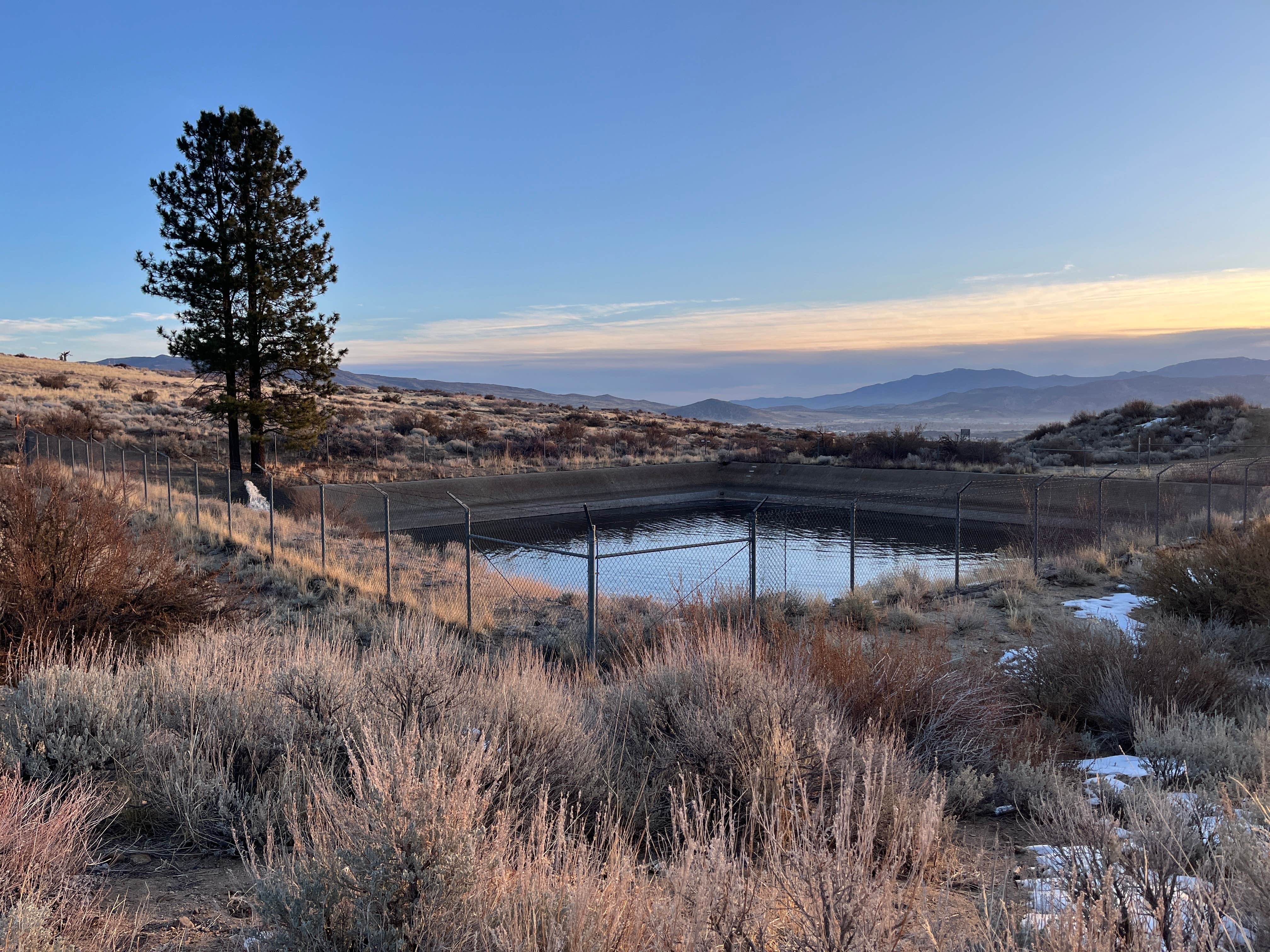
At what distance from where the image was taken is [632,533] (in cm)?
3070

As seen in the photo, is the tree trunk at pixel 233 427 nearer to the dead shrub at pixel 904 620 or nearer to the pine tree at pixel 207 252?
the pine tree at pixel 207 252

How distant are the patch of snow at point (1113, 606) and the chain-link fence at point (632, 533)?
237 centimetres

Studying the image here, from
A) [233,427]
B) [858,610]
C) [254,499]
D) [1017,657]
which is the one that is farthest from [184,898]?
[233,427]

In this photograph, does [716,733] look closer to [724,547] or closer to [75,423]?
[724,547]

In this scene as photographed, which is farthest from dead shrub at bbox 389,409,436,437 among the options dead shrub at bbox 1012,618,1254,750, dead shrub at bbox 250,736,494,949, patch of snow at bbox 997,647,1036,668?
dead shrub at bbox 250,736,494,949

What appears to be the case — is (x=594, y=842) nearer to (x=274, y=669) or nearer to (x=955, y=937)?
(x=955, y=937)

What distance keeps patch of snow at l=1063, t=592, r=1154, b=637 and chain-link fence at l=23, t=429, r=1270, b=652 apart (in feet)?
7.78

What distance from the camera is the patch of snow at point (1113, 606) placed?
39.9ft

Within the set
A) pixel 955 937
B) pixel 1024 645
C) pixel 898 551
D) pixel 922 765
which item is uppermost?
pixel 955 937

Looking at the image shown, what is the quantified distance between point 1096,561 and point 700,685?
14106mm

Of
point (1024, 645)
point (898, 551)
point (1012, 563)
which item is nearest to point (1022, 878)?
point (1024, 645)

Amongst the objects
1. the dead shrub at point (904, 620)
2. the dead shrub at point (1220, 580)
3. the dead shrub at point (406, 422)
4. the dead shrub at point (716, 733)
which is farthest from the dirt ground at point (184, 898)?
the dead shrub at point (406, 422)

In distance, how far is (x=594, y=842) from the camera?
3.74 m

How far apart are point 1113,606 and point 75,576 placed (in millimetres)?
13852
